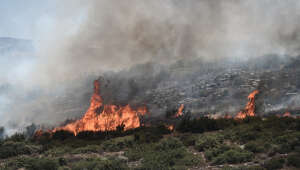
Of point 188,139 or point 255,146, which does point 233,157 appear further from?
point 188,139

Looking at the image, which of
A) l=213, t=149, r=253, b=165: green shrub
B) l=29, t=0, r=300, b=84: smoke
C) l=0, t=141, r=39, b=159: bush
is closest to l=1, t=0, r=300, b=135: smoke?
l=29, t=0, r=300, b=84: smoke

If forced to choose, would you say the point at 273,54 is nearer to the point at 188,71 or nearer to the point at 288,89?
the point at 288,89

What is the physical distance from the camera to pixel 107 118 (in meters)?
17.8

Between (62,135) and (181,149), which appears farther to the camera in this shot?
(62,135)

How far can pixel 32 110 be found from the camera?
22.0 m

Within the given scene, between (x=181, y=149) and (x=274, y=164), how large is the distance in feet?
11.5

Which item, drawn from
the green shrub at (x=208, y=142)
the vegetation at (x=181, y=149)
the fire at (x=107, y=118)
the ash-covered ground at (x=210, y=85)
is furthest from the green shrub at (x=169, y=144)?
the ash-covered ground at (x=210, y=85)

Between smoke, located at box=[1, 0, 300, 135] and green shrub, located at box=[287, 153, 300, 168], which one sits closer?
green shrub, located at box=[287, 153, 300, 168]

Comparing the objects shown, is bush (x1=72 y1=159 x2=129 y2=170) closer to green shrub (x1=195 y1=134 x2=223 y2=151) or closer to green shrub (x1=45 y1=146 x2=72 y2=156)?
green shrub (x1=45 y1=146 x2=72 y2=156)

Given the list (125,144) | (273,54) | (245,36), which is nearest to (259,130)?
(125,144)

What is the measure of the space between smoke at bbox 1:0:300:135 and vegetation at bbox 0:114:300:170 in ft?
22.3

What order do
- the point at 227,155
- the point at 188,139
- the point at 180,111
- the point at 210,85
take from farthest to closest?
the point at 210,85 < the point at 180,111 < the point at 188,139 < the point at 227,155

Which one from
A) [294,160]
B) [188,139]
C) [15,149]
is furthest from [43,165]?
[294,160]

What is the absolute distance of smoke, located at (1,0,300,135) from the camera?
1978cm
